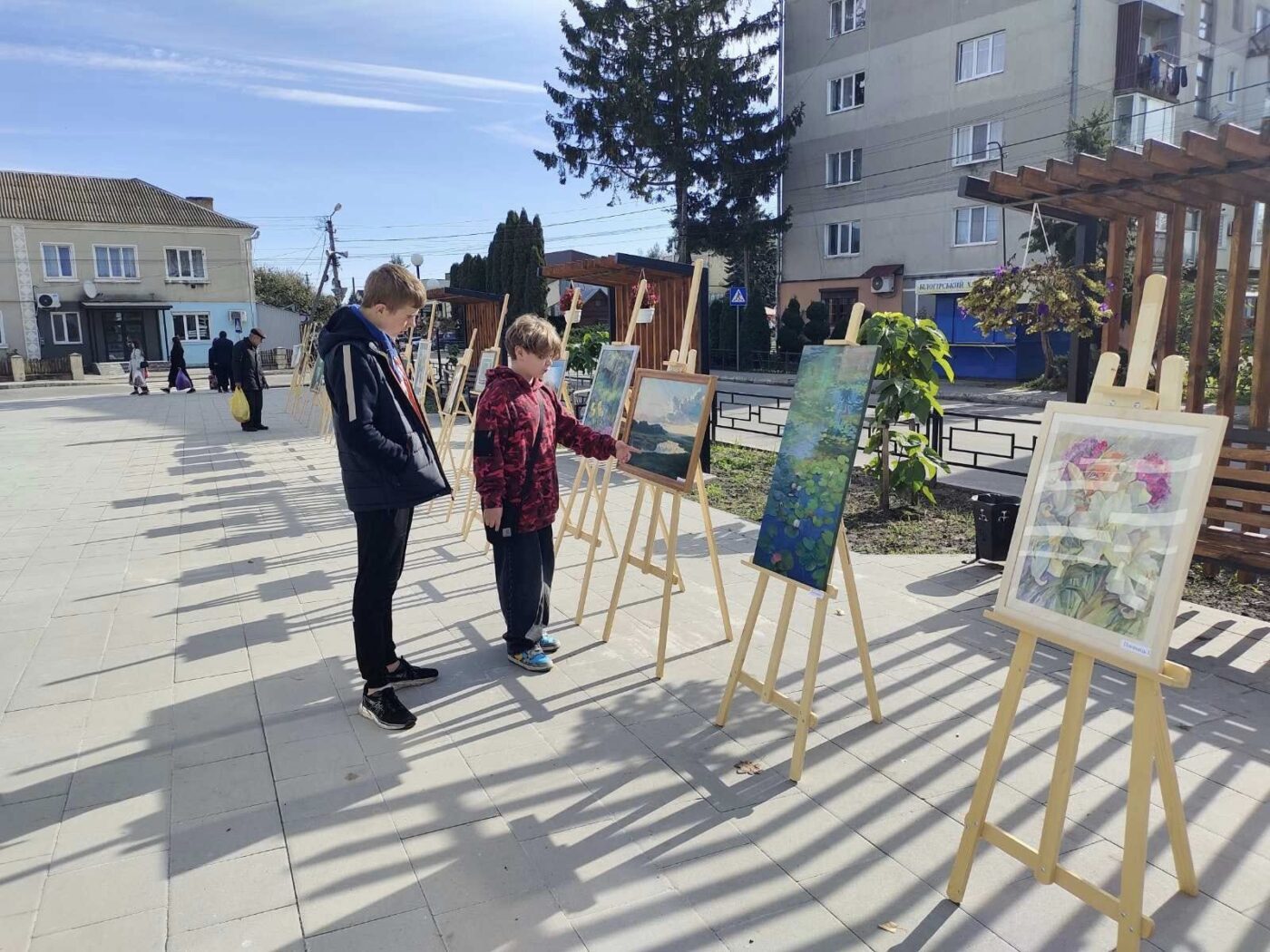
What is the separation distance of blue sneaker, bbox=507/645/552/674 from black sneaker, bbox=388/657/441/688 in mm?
401

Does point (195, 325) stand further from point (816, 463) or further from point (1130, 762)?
point (1130, 762)

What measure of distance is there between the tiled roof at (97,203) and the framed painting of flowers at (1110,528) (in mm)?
42525

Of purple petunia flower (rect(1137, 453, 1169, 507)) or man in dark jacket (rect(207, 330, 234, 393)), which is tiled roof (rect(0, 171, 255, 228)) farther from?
purple petunia flower (rect(1137, 453, 1169, 507))

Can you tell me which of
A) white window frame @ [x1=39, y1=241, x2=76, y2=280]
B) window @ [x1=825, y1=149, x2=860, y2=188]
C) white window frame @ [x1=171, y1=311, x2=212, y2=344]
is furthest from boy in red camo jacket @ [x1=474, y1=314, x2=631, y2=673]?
white window frame @ [x1=39, y1=241, x2=76, y2=280]

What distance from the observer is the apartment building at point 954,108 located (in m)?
23.1

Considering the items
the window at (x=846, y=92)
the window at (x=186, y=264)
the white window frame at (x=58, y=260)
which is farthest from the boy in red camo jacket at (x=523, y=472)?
the white window frame at (x=58, y=260)

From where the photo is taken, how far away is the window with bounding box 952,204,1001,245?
958 inches

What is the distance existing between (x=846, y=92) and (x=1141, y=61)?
8245mm

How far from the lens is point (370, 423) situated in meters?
3.35

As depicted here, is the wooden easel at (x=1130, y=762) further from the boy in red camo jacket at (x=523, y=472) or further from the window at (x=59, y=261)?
the window at (x=59, y=261)

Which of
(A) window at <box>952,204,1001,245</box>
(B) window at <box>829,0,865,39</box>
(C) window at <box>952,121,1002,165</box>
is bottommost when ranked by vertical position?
(A) window at <box>952,204,1001,245</box>

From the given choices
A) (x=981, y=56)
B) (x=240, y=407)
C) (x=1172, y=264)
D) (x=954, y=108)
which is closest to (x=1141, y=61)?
(x=981, y=56)

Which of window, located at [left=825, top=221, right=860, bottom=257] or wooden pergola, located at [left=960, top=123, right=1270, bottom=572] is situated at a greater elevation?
window, located at [left=825, top=221, right=860, bottom=257]

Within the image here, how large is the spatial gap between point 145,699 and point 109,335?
1590 inches
